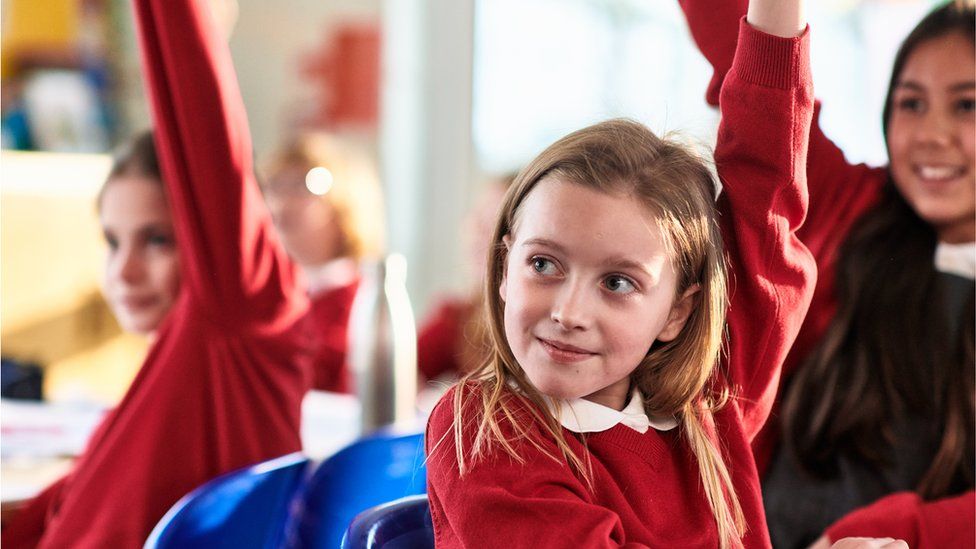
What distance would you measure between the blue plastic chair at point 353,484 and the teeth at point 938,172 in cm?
68

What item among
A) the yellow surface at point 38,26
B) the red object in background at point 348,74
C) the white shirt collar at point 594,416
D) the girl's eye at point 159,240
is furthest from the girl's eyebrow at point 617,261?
the red object in background at point 348,74

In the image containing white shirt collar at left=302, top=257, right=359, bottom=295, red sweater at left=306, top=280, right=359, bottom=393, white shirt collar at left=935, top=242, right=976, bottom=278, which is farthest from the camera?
white shirt collar at left=302, top=257, right=359, bottom=295

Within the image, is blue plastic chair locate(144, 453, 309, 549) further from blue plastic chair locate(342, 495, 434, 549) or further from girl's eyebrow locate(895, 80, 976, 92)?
girl's eyebrow locate(895, 80, 976, 92)

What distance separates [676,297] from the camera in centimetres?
77

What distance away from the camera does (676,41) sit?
133 inches

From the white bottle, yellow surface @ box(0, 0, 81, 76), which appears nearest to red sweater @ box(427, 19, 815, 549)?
the white bottle

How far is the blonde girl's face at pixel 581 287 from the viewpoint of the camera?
0.71m

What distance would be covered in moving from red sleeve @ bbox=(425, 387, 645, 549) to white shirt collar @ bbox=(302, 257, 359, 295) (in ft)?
5.06

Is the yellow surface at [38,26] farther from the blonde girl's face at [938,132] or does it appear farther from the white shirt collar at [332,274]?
the blonde girl's face at [938,132]

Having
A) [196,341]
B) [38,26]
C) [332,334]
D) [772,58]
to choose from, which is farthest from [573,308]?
[38,26]

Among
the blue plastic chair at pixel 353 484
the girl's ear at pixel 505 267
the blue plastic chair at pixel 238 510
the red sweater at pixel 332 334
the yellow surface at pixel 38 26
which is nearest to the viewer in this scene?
the girl's ear at pixel 505 267

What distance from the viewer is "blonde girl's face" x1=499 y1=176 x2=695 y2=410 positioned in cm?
71

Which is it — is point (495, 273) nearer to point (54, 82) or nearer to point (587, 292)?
point (587, 292)

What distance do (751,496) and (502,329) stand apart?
0.26 m
